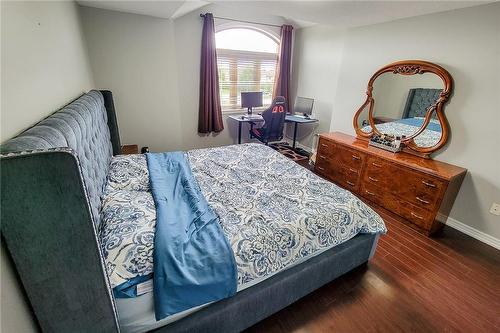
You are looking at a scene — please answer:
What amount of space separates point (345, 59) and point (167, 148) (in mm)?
3021

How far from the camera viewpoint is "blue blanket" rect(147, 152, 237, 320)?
3.43 feet

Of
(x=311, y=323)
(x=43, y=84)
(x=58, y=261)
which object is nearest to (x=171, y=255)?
(x=58, y=261)

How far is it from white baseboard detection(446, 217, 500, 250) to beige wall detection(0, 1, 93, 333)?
3.36 metres

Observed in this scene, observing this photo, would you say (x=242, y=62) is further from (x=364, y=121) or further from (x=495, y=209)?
(x=495, y=209)

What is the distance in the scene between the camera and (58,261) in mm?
766

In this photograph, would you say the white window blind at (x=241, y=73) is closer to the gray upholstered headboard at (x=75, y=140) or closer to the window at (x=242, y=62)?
the window at (x=242, y=62)

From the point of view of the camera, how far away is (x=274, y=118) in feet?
12.5

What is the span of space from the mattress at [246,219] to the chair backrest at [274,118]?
175 cm

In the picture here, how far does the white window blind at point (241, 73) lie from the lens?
13.3 ft

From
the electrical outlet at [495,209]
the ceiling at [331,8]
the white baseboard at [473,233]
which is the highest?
the ceiling at [331,8]

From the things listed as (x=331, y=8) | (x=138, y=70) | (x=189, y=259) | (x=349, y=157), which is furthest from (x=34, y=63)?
(x=349, y=157)

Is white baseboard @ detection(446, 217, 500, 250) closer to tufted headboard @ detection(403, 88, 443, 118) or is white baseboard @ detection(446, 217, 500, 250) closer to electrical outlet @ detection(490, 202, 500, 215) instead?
electrical outlet @ detection(490, 202, 500, 215)

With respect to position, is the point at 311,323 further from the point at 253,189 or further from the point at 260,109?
the point at 260,109

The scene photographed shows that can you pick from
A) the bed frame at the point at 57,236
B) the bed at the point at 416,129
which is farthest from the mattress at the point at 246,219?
the bed at the point at 416,129
